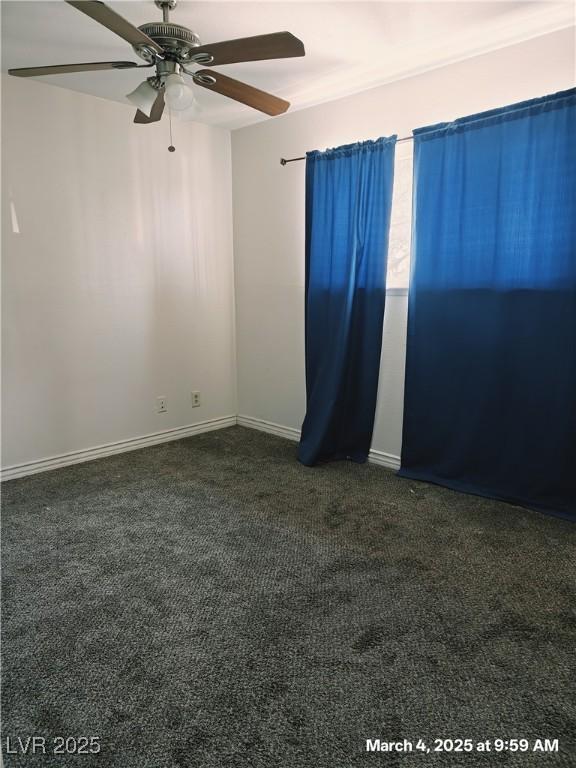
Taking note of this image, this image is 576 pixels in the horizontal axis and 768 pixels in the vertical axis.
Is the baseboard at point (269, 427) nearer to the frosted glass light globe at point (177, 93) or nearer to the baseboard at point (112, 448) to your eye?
the baseboard at point (112, 448)

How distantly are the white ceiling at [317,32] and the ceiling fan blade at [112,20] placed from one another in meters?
0.65

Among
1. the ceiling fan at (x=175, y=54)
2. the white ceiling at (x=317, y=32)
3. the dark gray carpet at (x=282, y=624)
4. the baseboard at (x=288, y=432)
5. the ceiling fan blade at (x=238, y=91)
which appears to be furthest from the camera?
the baseboard at (x=288, y=432)

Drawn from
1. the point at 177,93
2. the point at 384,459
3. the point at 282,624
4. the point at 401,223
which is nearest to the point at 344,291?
the point at 401,223

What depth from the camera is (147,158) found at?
11.6ft

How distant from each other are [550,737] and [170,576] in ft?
4.66

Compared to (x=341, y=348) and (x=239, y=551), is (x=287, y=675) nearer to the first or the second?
(x=239, y=551)

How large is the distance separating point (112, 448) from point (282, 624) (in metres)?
2.23

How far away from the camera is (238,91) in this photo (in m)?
2.21

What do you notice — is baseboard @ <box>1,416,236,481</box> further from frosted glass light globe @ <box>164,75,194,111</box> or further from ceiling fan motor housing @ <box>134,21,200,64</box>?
ceiling fan motor housing @ <box>134,21,200,64</box>

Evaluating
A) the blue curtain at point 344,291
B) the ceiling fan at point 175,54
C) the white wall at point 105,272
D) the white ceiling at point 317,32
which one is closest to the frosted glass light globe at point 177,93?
the ceiling fan at point 175,54

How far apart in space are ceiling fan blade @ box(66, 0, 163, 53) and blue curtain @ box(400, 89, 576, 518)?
1.66 meters

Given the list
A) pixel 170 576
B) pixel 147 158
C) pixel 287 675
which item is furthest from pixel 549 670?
pixel 147 158

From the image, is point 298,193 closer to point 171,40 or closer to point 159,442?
point 171,40

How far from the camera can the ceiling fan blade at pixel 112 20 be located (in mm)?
1446
